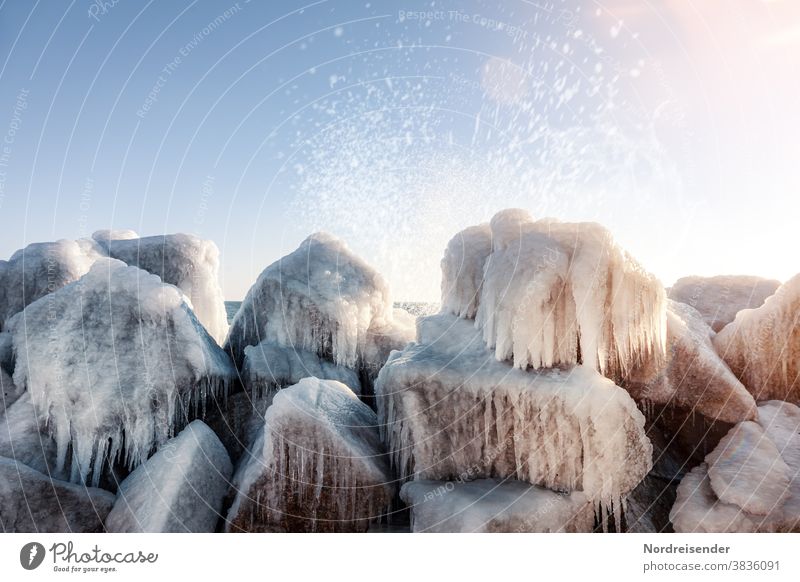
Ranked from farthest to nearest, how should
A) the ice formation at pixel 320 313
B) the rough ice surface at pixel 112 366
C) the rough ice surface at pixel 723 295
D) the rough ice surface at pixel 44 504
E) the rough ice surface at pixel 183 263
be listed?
the rough ice surface at pixel 183 263 → the ice formation at pixel 320 313 → the rough ice surface at pixel 723 295 → the rough ice surface at pixel 112 366 → the rough ice surface at pixel 44 504

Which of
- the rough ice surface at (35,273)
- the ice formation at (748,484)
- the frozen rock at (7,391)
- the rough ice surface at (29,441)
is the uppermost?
the rough ice surface at (35,273)

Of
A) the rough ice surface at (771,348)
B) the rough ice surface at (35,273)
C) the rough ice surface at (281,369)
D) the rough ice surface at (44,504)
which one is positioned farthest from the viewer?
the rough ice surface at (35,273)

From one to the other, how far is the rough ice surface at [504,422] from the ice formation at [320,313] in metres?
3.26

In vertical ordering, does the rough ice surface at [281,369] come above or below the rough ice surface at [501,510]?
above

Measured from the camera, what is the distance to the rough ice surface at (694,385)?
23.8ft

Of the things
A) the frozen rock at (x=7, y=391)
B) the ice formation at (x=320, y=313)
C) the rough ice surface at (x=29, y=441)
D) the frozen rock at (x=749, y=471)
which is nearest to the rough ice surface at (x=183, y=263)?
the ice formation at (x=320, y=313)

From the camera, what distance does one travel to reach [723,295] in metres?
10.8

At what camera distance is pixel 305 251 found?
11.4m

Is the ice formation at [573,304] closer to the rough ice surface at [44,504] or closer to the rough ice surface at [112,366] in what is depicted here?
the rough ice surface at [112,366]

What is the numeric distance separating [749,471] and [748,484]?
0.81 feet

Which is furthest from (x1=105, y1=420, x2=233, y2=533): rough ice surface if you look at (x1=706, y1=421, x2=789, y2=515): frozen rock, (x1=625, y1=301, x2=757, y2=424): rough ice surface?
(x1=706, y1=421, x2=789, y2=515): frozen rock

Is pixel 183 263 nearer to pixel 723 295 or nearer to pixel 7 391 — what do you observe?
pixel 7 391
